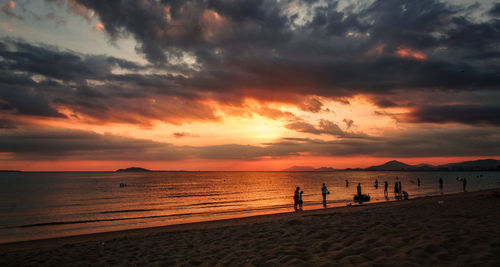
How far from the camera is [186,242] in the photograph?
1144 cm

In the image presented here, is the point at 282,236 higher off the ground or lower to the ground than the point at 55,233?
higher

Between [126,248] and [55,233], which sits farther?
[55,233]

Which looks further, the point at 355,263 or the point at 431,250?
the point at 431,250

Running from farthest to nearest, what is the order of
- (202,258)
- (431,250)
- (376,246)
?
(202,258) < (376,246) < (431,250)

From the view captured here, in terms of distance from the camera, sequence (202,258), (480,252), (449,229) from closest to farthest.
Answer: (480,252), (202,258), (449,229)

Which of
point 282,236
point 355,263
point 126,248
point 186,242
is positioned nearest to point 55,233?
point 126,248

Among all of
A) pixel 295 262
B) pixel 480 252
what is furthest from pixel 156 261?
pixel 480 252

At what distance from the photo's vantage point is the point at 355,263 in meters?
6.52

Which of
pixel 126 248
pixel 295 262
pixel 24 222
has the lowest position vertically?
pixel 24 222

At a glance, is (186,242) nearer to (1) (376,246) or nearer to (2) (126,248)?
(2) (126,248)

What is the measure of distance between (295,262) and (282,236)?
12.1 ft

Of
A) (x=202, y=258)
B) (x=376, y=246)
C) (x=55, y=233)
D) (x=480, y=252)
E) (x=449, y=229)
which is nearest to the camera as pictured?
(x=480, y=252)

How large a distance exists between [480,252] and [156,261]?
8.60m

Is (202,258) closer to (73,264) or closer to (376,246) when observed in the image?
(73,264)
